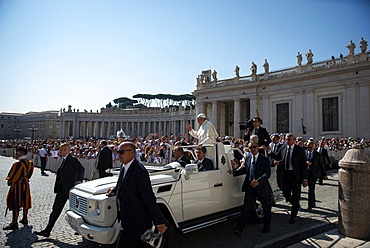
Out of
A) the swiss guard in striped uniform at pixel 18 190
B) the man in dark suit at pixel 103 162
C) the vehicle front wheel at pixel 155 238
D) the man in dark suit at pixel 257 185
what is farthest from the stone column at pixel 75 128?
the vehicle front wheel at pixel 155 238

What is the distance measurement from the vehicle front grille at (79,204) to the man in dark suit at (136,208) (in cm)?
154

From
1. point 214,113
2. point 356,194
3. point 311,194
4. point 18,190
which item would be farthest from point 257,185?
point 214,113

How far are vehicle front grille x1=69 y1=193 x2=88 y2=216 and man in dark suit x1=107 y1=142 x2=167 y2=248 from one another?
5.04ft

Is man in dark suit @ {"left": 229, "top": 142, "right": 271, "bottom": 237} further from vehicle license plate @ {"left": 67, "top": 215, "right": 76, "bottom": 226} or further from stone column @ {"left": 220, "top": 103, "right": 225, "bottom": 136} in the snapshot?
stone column @ {"left": 220, "top": 103, "right": 225, "bottom": 136}

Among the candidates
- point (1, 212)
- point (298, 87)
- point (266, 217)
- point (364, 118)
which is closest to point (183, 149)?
point (266, 217)

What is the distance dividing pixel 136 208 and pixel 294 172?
5230 mm

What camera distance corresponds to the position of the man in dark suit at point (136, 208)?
3455mm

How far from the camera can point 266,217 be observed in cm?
621

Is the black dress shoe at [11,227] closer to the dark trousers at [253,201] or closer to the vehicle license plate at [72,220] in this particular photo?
the vehicle license plate at [72,220]

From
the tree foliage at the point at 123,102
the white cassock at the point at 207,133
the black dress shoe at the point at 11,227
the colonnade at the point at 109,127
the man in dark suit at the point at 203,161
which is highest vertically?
the tree foliage at the point at 123,102

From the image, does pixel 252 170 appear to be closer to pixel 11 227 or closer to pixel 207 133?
pixel 207 133

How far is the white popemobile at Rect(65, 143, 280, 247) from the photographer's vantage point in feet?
14.9

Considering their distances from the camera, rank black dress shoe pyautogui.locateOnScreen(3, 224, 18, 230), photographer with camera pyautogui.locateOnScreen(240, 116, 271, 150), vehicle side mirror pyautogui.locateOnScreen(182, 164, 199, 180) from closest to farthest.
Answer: vehicle side mirror pyautogui.locateOnScreen(182, 164, 199, 180) < black dress shoe pyautogui.locateOnScreen(3, 224, 18, 230) < photographer with camera pyautogui.locateOnScreen(240, 116, 271, 150)

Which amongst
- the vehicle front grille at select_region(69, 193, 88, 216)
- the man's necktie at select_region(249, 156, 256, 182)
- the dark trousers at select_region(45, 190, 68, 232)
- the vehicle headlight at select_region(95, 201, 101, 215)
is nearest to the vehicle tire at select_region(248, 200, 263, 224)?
the man's necktie at select_region(249, 156, 256, 182)
